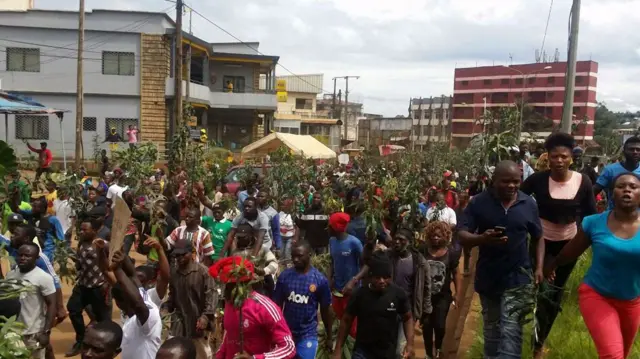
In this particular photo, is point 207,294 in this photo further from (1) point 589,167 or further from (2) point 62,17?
(2) point 62,17

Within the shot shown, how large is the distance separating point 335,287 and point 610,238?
12.1 feet

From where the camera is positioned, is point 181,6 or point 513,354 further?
point 181,6

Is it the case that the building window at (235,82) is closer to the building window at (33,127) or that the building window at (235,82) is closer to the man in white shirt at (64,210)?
the building window at (33,127)

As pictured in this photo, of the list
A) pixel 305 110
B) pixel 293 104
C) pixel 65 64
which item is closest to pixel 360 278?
pixel 65 64

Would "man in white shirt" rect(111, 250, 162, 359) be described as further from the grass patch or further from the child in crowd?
the grass patch

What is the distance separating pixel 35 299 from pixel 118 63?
27383 mm

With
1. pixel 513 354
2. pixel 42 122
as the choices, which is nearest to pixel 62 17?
pixel 42 122

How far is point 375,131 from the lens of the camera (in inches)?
2899

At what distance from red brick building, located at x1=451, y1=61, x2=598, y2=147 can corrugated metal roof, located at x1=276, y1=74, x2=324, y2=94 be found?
1456cm

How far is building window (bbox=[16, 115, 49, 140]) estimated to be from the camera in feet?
98.7

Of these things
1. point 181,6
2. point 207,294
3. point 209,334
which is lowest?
point 209,334

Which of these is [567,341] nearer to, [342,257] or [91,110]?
[342,257]

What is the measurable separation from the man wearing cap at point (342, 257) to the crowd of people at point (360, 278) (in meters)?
0.02

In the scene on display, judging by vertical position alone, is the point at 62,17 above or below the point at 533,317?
above
